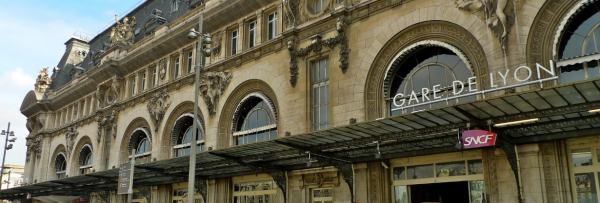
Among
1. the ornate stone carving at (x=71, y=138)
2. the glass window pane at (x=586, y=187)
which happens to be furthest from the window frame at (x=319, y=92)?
the ornate stone carving at (x=71, y=138)

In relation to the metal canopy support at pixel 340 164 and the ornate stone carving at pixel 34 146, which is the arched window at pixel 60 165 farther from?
the metal canopy support at pixel 340 164

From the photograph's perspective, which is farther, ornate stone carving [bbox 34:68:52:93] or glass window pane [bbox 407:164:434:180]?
ornate stone carving [bbox 34:68:52:93]

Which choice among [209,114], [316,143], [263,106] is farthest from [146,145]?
[316,143]

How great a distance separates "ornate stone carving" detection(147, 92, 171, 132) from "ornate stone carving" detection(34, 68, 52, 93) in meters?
26.8

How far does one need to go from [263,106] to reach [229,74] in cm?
324

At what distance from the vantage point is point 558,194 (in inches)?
595

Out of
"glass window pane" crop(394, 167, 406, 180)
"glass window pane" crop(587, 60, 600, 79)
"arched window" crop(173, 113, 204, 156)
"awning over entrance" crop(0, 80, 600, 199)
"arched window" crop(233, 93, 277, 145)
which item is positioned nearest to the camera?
"awning over entrance" crop(0, 80, 600, 199)

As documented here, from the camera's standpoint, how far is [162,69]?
1334 inches

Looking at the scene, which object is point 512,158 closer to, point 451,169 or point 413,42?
point 451,169

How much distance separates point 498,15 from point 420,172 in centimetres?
652

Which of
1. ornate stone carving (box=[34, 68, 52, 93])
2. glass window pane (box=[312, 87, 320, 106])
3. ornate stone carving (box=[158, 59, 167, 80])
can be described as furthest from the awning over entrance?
ornate stone carving (box=[34, 68, 52, 93])

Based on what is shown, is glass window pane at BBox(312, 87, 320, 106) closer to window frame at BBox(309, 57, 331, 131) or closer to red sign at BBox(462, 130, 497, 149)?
window frame at BBox(309, 57, 331, 131)

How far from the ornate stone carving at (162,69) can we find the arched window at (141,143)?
13.3 feet

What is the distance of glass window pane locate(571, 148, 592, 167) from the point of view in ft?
49.7
